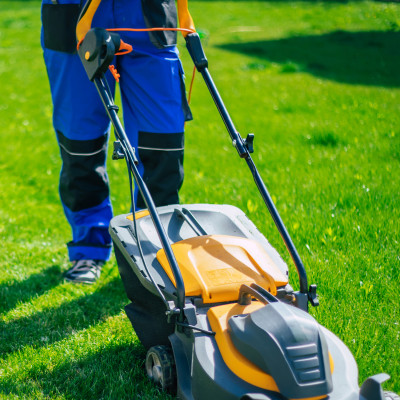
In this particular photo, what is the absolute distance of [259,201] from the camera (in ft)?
12.1

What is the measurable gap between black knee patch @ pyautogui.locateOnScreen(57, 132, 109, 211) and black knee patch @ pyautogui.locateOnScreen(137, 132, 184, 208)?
312 mm

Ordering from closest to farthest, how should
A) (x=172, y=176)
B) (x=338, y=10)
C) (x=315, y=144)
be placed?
(x=172, y=176) → (x=315, y=144) → (x=338, y=10)

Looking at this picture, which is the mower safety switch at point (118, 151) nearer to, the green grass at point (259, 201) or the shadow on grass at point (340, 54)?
the green grass at point (259, 201)

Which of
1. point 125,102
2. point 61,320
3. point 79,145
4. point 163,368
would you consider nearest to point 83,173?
point 79,145

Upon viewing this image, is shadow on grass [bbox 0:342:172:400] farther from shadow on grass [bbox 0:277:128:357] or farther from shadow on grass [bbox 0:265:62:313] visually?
shadow on grass [bbox 0:265:62:313]

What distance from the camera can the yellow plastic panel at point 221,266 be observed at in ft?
6.38

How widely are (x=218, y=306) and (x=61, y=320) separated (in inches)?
40.5

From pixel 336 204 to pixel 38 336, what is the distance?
6.02 feet

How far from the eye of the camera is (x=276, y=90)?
6.76m

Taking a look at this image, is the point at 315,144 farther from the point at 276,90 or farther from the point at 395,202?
the point at 276,90

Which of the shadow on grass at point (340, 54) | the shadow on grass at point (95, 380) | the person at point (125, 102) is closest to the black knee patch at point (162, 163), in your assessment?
the person at point (125, 102)

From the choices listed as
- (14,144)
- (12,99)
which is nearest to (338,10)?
(12,99)

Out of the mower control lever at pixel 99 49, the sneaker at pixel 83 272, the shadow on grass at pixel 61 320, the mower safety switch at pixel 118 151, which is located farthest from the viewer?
the sneaker at pixel 83 272

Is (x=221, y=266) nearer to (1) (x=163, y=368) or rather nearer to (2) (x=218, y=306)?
(2) (x=218, y=306)
